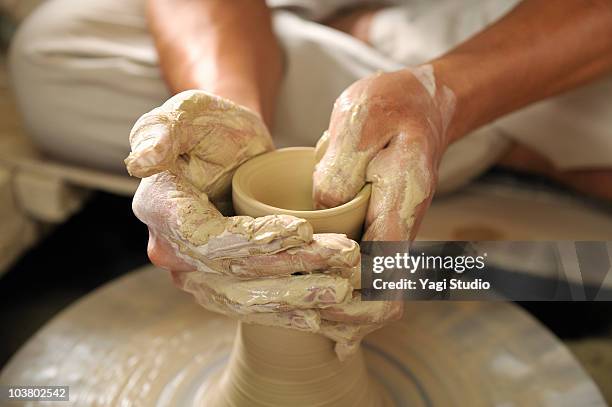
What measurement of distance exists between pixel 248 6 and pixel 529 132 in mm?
764

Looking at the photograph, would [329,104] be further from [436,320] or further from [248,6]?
[436,320]

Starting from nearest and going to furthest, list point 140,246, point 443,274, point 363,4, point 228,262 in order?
point 228,262, point 443,274, point 363,4, point 140,246

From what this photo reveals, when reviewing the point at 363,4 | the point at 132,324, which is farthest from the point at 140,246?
the point at 363,4

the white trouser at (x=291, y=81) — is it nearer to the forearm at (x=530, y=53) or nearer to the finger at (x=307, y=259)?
the forearm at (x=530, y=53)

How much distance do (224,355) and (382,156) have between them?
52cm

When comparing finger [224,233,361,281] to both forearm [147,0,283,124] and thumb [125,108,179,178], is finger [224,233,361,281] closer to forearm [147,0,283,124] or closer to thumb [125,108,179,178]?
thumb [125,108,179,178]

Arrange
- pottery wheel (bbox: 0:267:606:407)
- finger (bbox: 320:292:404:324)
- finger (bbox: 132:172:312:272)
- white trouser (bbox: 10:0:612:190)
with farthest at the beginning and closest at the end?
white trouser (bbox: 10:0:612:190) < pottery wheel (bbox: 0:267:606:407) < finger (bbox: 320:292:404:324) < finger (bbox: 132:172:312:272)

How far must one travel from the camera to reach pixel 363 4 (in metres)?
1.89

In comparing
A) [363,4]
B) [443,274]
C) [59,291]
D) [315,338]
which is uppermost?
[363,4]

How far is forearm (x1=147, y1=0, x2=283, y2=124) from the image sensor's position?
1.46 meters

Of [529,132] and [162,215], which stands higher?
[162,215]

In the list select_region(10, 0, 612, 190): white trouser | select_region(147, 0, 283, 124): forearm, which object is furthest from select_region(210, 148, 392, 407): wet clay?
select_region(10, 0, 612, 190): white trouser

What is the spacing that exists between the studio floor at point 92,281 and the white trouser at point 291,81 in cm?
35

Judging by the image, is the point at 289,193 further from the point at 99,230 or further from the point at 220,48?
the point at 99,230
